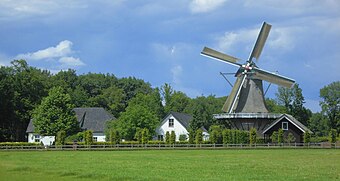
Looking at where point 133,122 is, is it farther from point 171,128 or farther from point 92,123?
point 92,123

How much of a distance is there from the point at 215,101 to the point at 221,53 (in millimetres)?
50359

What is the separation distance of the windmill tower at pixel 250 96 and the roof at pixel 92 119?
63.9ft

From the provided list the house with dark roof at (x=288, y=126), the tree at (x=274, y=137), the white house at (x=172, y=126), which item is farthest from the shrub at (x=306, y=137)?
the white house at (x=172, y=126)

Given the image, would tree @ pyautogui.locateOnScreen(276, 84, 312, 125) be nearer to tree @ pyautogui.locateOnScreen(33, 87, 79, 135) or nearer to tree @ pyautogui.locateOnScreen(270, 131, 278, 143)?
tree @ pyautogui.locateOnScreen(270, 131, 278, 143)

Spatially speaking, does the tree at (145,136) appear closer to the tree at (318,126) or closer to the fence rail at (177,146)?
the fence rail at (177,146)

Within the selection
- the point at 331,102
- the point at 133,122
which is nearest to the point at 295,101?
the point at 331,102

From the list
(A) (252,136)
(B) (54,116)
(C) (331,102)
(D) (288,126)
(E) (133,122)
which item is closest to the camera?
(A) (252,136)

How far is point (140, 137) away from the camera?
63.6m

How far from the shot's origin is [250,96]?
64.6m

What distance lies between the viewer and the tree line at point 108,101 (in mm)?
69500

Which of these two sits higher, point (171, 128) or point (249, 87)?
point (249, 87)

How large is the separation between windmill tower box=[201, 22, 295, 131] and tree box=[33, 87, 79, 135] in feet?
64.2

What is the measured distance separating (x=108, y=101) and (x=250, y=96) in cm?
4389

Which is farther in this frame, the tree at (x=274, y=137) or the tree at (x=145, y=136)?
the tree at (x=145, y=136)
